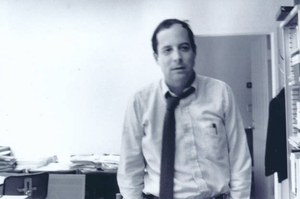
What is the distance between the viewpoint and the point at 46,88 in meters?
3.46

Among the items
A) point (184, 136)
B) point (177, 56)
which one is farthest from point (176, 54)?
point (184, 136)

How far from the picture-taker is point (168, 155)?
1174 millimetres

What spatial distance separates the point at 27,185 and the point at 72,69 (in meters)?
1.29

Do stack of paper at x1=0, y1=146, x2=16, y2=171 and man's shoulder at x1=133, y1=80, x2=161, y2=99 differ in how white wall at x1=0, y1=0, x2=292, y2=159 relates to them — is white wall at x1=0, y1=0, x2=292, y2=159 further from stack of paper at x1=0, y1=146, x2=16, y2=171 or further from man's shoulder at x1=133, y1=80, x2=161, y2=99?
man's shoulder at x1=133, y1=80, x2=161, y2=99

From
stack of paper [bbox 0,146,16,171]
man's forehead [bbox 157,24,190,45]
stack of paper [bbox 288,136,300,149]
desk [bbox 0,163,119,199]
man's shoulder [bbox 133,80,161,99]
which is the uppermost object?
man's forehead [bbox 157,24,190,45]

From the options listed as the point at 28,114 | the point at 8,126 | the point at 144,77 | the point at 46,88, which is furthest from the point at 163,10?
the point at 8,126

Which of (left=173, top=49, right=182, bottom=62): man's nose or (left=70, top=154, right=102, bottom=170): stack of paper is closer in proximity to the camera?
(left=173, top=49, right=182, bottom=62): man's nose

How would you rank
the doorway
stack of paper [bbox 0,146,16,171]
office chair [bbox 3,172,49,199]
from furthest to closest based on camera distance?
the doorway, stack of paper [bbox 0,146,16,171], office chair [bbox 3,172,49,199]

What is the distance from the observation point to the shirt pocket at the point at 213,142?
118 centimetres

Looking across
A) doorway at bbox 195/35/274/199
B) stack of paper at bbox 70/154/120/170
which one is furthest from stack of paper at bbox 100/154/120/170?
doorway at bbox 195/35/274/199

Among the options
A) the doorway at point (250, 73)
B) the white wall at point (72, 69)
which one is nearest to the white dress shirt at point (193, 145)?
the white wall at point (72, 69)

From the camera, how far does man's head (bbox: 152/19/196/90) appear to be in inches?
46.9

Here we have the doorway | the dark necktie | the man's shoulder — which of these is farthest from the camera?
the doorway

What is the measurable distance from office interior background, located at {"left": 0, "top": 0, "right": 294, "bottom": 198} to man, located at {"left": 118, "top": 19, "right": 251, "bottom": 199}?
210cm
